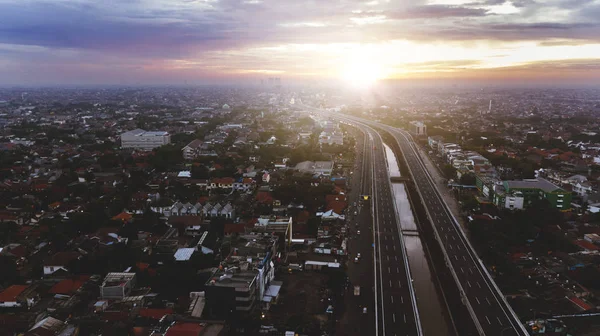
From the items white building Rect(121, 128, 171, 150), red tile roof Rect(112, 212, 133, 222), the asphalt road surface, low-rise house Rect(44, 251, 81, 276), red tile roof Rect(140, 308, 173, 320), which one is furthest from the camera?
white building Rect(121, 128, 171, 150)

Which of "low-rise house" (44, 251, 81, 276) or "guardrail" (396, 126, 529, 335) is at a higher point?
"low-rise house" (44, 251, 81, 276)

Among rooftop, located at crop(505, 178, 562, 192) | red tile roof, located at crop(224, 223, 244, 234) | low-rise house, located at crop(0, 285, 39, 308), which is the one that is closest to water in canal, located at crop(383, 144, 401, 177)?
rooftop, located at crop(505, 178, 562, 192)

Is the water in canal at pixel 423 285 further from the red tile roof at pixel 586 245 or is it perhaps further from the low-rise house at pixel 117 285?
the low-rise house at pixel 117 285

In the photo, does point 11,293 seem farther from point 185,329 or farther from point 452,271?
point 452,271

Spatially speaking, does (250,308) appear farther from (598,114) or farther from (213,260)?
(598,114)

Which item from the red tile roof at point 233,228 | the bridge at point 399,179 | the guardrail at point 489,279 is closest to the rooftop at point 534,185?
the guardrail at point 489,279

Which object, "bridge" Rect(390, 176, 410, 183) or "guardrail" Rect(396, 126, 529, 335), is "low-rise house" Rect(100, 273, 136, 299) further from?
"bridge" Rect(390, 176, 410, 183)
